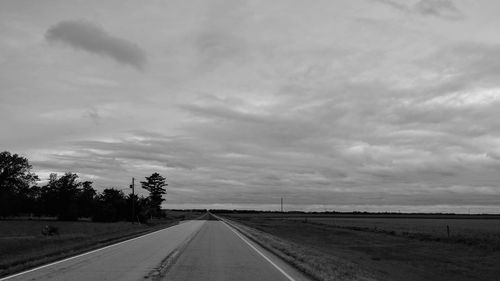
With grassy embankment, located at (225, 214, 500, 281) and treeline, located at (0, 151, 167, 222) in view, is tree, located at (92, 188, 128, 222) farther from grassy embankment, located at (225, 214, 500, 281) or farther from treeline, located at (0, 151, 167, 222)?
grassy embankment, located at (225, 214, 500, 281)

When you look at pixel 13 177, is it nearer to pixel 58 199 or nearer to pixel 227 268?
pixel 58 199

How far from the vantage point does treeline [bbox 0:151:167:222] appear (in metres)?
87.0

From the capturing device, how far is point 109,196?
92188 millimetres

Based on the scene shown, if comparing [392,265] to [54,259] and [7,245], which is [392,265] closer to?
[54,259]

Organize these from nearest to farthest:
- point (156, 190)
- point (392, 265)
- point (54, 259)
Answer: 1. point (54, 259)
2. point (392, 265)
3. point (156, 190)

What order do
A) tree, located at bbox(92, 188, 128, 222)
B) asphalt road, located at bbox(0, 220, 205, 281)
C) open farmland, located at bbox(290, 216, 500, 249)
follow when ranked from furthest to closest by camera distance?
tree, located at bbox(92, 188, 128, 222) → open farmland, located at bbox(290, 216, 500, 249) → asphalt road, located at bbox(0, 220, 205, 281)

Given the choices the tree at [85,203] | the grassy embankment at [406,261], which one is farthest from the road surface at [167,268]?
the tree at [85,203]

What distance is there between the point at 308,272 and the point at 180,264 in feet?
13.9

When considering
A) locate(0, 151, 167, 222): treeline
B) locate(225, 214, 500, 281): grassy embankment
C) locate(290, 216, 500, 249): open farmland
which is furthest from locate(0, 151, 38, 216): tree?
locate(225, 214, 500, 281): grassy embankment

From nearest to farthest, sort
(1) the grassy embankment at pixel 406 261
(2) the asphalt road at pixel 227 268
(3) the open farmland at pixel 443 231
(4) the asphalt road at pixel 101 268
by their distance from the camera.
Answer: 1. (4) the asphalt road at pixel 101 268
2. (2) the asphalt road at pixel 227 268
3. (1) the grassy embankment at pixel 406 261
4. (3) the open farmland at pixel 443 231

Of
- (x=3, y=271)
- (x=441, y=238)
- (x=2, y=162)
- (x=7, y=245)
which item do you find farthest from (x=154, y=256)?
(x=2, y=162)

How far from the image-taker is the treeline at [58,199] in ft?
285

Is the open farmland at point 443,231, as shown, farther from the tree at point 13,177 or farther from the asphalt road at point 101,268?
the tree at point 13,177

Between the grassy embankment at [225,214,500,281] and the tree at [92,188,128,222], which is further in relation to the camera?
the tree at [92,188,128,222]
